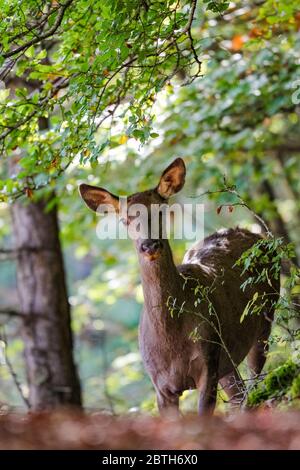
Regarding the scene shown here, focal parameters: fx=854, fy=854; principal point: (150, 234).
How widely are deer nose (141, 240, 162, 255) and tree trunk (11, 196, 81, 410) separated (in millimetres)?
3614

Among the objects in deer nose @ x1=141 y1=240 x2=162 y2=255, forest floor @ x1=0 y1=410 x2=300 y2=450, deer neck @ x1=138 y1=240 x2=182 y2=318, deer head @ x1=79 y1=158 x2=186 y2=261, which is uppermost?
deer head @ x1=79 y1=158 x2=186 y2=261

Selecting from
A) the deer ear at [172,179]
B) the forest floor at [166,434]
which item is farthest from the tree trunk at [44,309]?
the forest floor at [166,434]

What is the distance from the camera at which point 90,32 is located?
704cm

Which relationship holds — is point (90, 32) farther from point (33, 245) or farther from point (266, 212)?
point (266, 212)

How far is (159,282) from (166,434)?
277cm

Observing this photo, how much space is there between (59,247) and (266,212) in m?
4.21

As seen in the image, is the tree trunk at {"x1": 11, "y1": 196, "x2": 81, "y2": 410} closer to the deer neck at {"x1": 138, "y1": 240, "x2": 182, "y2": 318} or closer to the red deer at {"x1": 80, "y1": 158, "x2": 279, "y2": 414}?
the red deer at {"x1": 80, "y1": 158, "x2": 279, "y2": 414}

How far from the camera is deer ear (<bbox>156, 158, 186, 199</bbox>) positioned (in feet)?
24.8

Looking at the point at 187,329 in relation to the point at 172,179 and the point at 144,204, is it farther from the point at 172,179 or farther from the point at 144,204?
the point at 172,179

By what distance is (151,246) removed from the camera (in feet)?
22.5

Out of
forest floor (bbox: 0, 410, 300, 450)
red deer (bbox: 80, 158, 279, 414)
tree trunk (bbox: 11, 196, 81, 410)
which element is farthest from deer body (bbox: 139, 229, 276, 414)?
tree trunk (bbox: 11, 196, 81, 410)

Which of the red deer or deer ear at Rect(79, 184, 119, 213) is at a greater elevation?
deer ear at Rect(79, 184, 119, 213)

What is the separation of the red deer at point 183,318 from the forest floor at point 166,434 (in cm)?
188
